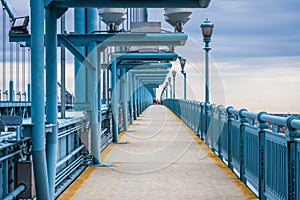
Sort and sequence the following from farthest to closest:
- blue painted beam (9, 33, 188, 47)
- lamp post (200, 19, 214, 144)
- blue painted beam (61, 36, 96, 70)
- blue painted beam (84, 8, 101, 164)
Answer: lamp post (200, 19, 214, 144) → blue painted beam (84, 8, 101, 164) → blue painted beam (9, 33, 188, 47) → blue painted beam (61, 36, 96, 70)

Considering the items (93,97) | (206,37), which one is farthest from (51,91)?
(206,37)

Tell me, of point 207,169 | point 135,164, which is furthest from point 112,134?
point 207,169

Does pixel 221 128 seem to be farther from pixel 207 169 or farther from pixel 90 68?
pixel 90 68

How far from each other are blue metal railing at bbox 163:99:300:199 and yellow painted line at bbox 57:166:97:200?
2781 millimetres

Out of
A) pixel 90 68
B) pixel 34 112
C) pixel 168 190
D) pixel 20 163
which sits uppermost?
pixel 90 68

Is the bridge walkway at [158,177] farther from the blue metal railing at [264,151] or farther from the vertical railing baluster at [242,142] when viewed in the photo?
the blue metal railing at [264,151]

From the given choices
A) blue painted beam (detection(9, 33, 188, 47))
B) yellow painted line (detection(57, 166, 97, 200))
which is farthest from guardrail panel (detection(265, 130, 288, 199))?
blue painted beam (detection(9, 33, 188, 47))

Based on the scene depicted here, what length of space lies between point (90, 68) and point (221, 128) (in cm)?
348

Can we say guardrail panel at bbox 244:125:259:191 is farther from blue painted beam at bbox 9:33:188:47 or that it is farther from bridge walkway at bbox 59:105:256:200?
blue painted beam at bbox 9:33:188:47

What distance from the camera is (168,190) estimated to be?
8273mm

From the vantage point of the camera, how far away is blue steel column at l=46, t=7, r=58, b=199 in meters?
6.73

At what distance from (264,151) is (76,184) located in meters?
3.33

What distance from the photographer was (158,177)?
31.4 ft

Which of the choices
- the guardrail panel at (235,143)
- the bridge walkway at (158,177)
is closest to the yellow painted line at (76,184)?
the bridge walkway at (158,177)
